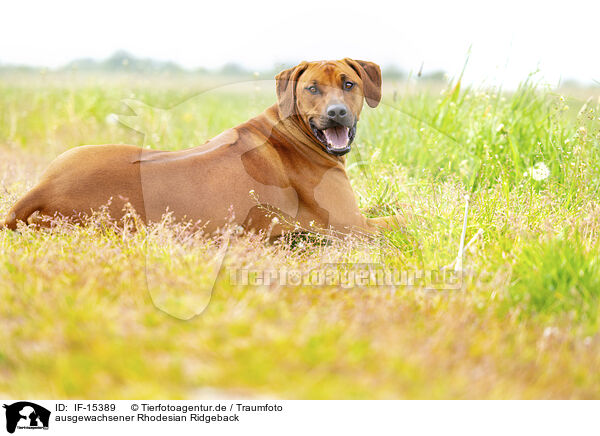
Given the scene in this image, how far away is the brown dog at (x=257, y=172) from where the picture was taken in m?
3.74

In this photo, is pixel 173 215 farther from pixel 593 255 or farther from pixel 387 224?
pixel 593 255

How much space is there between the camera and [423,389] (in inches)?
88.1

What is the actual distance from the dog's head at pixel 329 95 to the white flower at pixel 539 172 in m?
1.49

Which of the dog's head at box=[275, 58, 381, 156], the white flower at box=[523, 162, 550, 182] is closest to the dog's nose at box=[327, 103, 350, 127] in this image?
the dog's head at box=[275, 58, 381, 156]

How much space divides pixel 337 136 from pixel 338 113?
0.22 metres

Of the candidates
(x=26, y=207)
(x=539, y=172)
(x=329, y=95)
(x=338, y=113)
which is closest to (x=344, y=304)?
(x=338, y=113)

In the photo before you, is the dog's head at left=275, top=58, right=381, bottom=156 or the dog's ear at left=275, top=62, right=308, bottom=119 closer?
the dog's head at left=275, top=58, right=381, bottom=156

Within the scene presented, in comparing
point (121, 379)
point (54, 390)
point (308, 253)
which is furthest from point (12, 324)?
point (308, 253)

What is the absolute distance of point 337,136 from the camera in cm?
405

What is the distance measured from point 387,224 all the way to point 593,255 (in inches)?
55.2

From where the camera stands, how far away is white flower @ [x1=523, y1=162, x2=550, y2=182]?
4.67 m

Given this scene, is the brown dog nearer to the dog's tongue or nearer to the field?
the dog's tongue
